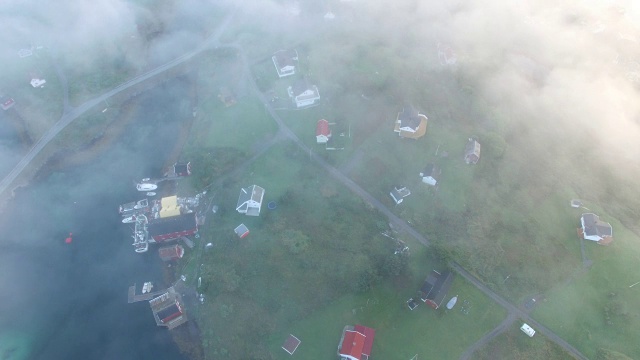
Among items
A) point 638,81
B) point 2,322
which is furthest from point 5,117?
point 638,81

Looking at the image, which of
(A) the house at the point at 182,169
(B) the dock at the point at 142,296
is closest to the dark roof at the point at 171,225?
(B) the dock at the point at 142,296

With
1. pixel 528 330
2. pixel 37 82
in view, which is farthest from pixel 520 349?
pixel 37 82

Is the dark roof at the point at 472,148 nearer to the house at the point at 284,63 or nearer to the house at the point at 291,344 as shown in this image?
the house at the point at 284,63

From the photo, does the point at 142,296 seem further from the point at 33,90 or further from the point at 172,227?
the point at 33,90

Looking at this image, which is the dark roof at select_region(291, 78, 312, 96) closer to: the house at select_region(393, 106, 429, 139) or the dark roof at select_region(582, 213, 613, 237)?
the house at select_region(393, 106, 429, 139)

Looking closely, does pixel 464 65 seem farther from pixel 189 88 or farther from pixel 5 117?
pixel 5 117
